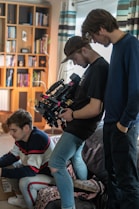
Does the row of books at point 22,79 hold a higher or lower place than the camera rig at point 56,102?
lower

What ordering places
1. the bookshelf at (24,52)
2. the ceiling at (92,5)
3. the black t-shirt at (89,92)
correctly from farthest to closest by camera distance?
the bookshelf at (24,52) < the ceiling at (92,5) < the black t-shirt at (89,92)

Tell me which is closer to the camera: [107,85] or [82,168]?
[107,85]

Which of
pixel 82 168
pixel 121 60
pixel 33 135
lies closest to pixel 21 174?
pixel 33 135

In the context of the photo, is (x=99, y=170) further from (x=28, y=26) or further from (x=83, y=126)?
(x=28, y=26)

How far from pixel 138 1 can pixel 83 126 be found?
1574 mm

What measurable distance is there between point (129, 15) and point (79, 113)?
153 centimetres

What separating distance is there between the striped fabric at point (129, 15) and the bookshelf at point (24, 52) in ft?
7.34

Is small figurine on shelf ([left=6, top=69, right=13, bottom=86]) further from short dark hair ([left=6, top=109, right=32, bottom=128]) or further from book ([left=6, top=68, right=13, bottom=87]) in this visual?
short dark hair ([left=6, top=109, right=32, bottom=128])

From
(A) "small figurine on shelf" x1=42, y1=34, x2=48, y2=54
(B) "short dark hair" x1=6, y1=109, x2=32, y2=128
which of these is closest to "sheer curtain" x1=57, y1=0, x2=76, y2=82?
(A) "small figurine on shelf" x1=42, y1=34, x2=48, y2=54

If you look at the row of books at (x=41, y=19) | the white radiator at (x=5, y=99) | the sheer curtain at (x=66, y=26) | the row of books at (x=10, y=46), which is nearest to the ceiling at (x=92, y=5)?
the sheer curtain at (x=66, y=26)

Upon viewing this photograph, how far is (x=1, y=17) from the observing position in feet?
17.0

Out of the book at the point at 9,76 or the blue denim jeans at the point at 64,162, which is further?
the book at the point at 9,76

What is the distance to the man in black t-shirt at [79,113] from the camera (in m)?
2.08

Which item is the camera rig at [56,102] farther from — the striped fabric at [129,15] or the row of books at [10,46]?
the row of books at [10,46]
